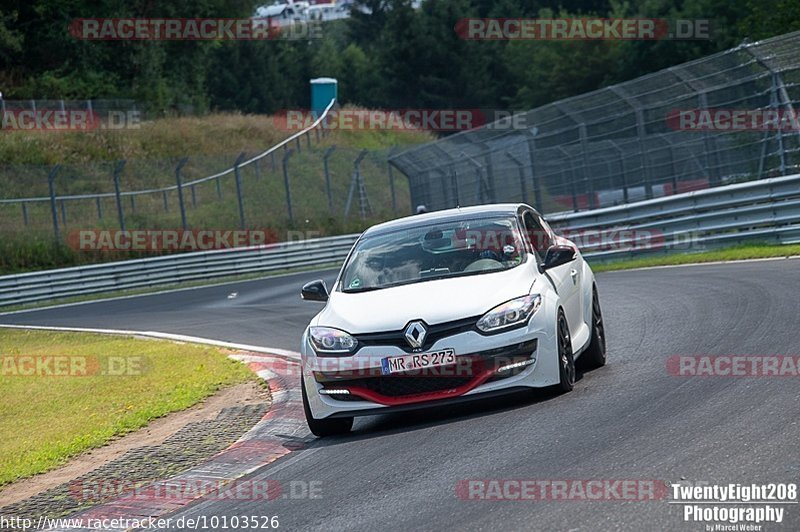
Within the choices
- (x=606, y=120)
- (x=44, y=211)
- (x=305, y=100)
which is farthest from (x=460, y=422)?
(x=305, y=100)

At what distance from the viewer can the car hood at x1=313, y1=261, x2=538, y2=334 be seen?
8156mm

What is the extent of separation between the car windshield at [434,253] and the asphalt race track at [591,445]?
1.00m

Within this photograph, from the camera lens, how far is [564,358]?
8.49 m

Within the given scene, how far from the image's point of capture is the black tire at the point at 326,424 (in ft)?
27.8

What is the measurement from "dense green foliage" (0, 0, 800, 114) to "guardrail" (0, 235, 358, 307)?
2246cm

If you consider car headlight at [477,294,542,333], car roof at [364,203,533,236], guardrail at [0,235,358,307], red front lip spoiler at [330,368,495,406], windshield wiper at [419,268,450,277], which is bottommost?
guardrail at [0,235,358,307]

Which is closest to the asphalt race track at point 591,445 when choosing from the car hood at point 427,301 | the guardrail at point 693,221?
the car hood at point 427,301

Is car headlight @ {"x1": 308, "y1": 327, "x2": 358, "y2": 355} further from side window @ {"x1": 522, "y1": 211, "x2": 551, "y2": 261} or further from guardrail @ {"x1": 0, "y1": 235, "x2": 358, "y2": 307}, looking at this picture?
guardrail @ {"x1": 0, "y1": 235, "x2": 358, "y2": 307}

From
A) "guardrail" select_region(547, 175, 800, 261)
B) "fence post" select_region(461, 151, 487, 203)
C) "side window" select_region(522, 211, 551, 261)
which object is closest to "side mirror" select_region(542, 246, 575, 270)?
"side window" select_region(522, 211, 551, 261)

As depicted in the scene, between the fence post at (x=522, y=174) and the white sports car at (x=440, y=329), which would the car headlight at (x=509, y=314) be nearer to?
the white sports car at (x=440, y=329)

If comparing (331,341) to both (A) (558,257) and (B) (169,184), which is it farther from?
(B) (169,184)

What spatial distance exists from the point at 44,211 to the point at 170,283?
14.9 feet

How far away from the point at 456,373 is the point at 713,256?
12023mm

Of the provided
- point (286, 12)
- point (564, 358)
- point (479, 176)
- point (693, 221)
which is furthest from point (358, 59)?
point (564, 358)
